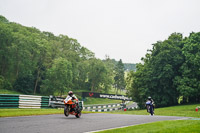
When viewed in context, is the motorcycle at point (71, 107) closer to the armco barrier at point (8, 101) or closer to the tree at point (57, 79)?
the armco barrier at point (8, 101)

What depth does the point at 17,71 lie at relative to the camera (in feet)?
230

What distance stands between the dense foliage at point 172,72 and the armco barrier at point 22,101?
2647 cm

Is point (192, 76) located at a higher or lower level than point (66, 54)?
lower

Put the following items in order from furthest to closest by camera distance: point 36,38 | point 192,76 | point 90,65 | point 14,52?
point 90,65 < point 36,38 < point 14,52 < point 192,76

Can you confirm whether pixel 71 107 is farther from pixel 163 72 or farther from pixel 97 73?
pixel 97 73

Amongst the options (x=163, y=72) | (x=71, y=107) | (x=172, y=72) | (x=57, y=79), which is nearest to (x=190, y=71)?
(x=172, y=72)

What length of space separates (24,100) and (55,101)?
15.2ft

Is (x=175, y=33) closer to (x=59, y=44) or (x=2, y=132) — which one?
(x=59, y=44)

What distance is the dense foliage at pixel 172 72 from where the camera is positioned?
43562 millimetres

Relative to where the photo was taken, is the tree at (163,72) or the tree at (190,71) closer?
the tree at (190,71)

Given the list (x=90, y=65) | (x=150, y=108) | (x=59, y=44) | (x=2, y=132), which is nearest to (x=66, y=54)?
(x=59, y=44)

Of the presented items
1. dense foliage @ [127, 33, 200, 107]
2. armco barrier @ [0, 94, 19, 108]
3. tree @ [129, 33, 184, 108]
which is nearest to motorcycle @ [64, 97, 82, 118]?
armco barrier @ [0, 94, 19, 108]

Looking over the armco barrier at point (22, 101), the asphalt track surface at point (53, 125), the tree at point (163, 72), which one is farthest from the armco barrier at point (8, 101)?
the tree at point (163, 72)

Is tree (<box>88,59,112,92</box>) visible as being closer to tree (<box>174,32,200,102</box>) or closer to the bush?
the bush
